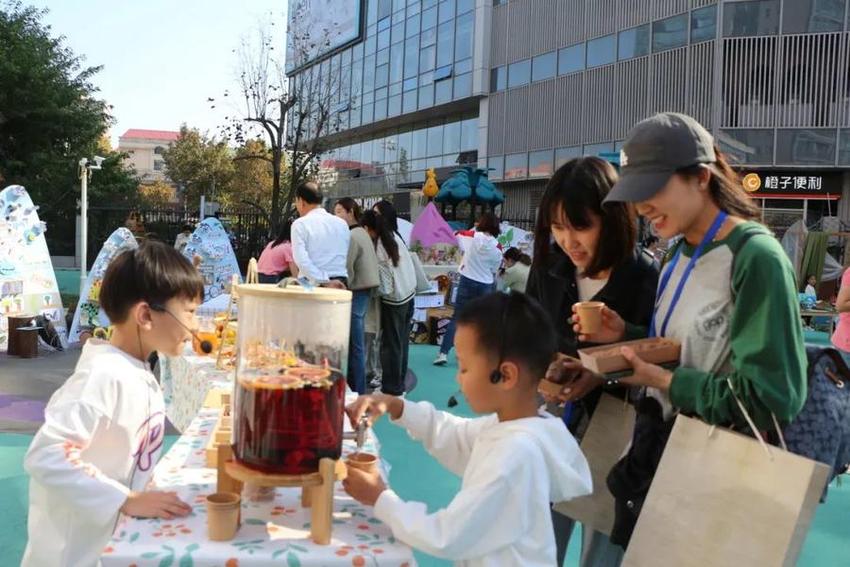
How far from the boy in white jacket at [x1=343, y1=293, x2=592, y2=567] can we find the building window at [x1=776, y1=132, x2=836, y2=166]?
19.5m

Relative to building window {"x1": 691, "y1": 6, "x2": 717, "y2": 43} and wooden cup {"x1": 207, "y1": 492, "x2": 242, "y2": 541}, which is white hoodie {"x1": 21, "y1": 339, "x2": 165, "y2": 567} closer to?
wooden cup {"x1": 207, "y1": 492, "x2": 242, "y2": 541}

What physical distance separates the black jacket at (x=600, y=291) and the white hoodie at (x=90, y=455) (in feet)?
3.95

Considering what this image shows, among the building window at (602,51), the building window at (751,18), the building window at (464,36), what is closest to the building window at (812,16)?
the building window at (751,18)

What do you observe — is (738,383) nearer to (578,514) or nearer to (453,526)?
(453,526)

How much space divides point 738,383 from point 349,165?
120 ft

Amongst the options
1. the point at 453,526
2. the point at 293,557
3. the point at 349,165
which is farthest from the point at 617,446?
the point at 349,165

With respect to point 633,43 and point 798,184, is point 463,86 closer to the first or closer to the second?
point 633,43

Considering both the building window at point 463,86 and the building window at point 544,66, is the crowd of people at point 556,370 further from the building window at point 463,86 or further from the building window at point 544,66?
the building window at point 463,86

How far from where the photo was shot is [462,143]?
28.6 metres

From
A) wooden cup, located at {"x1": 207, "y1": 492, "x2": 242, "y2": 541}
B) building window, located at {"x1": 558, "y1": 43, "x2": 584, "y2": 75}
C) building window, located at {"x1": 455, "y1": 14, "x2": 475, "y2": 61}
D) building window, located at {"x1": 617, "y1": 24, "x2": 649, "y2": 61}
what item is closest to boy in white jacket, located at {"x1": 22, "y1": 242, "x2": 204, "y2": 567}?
wooden cup, located at {"x1": 207, "y1": 492, "x2": 242, "y2": 541}

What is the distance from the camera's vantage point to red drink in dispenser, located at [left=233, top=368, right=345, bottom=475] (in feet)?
4.84

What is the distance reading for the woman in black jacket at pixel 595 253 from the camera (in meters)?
2.12

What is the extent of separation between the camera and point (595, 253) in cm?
217

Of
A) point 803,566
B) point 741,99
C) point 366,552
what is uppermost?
point 741,99
